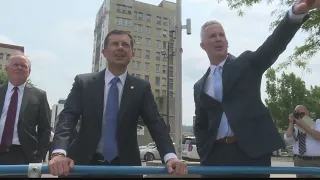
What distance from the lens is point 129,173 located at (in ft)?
6.23

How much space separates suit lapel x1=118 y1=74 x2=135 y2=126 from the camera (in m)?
2.53

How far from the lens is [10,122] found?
138 inches

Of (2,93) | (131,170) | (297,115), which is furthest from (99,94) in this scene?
(297,115)

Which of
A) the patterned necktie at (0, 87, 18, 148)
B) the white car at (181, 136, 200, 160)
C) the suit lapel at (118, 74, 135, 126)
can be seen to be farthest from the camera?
the white car at (181, 136, 200, 160)

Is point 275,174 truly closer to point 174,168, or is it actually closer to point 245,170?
point 245,170

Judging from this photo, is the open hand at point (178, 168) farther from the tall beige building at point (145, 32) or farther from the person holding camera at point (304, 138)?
the tall beige building at point (145, 32)

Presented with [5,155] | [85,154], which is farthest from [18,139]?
[85,154]

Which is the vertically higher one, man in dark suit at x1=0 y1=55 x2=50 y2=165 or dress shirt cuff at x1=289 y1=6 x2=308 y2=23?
dress shirt cuff at x1=289 y1=6 x2=308 y2=23

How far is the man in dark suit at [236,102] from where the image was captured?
2.32 meters

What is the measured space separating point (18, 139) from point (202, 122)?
194 cm

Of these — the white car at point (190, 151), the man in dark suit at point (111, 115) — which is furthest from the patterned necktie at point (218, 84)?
the white car at point (190, 151)

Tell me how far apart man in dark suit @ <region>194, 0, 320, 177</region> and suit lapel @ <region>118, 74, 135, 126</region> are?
0.54 m

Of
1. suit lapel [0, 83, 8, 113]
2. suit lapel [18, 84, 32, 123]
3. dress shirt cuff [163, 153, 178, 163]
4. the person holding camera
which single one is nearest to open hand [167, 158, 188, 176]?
dress shirt cuff [163, 153, 178, 163]

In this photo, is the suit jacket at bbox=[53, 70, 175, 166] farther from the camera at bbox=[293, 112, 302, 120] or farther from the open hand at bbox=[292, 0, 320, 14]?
the camera at bbox=[293, 112, 302, 120]
